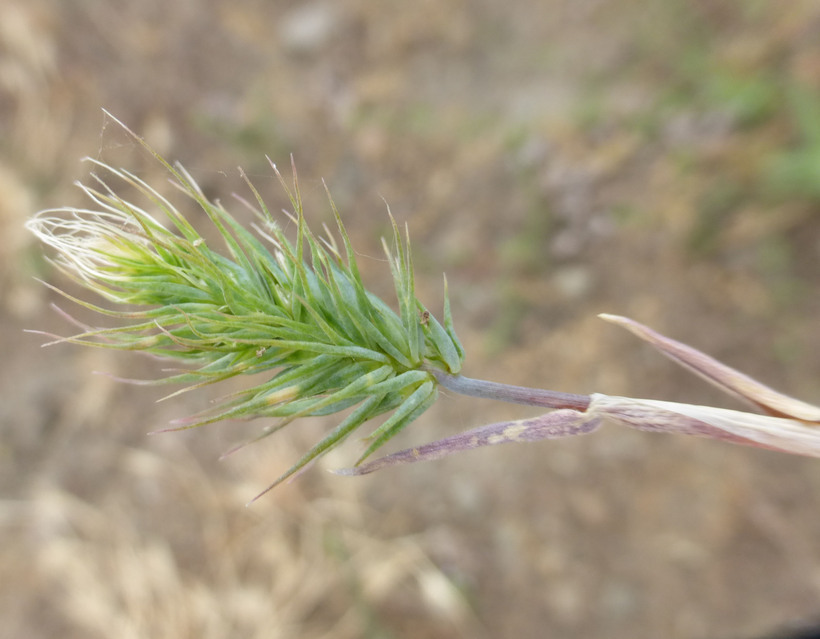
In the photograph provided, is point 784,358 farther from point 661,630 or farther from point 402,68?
point 402,68

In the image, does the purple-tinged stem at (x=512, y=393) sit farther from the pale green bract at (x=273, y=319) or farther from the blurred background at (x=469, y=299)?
the blurred background at (x=469, y=299)

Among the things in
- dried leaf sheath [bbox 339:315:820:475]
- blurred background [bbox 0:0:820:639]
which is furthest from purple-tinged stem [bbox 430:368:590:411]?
blurred background [bbox 0:0:820:639]

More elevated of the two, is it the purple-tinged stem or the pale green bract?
the pale green bract

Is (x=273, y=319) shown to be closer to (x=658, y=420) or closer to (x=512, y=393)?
(x=512, y=393)

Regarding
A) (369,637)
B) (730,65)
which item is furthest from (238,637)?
(730,65)

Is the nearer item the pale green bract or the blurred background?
the pale green bract

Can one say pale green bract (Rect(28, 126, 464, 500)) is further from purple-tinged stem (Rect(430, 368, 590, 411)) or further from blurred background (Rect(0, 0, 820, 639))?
blurred background (Rect(0, 0, 820, 639))
